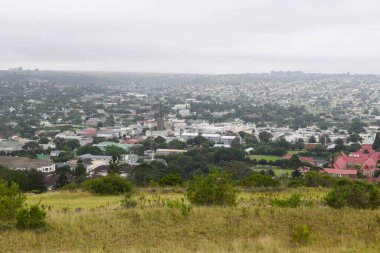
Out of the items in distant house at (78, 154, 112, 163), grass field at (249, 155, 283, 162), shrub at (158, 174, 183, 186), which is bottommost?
distant house at (78, 154, 112, 163)

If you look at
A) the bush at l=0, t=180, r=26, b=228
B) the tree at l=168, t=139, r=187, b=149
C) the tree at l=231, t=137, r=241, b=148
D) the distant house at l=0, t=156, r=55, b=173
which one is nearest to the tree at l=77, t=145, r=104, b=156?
the tree at l=168, t=139, r=187, b=149

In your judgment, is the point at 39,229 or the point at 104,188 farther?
the point at 104,188

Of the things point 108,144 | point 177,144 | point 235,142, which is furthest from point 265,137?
point 108,144

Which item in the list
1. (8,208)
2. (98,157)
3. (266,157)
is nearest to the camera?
(8,208)

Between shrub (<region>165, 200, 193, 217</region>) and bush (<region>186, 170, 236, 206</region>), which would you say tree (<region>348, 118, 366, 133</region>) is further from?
shrub (<region>165, 200, 193, 217</region>)

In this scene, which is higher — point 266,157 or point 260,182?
point 260,182

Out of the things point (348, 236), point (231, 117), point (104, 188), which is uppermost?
point (348, 236)

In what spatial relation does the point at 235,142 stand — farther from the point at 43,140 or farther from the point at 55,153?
the point at 43,140

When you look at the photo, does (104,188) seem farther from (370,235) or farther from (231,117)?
(231,117)

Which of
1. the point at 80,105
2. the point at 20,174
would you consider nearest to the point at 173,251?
the point at 20,174
